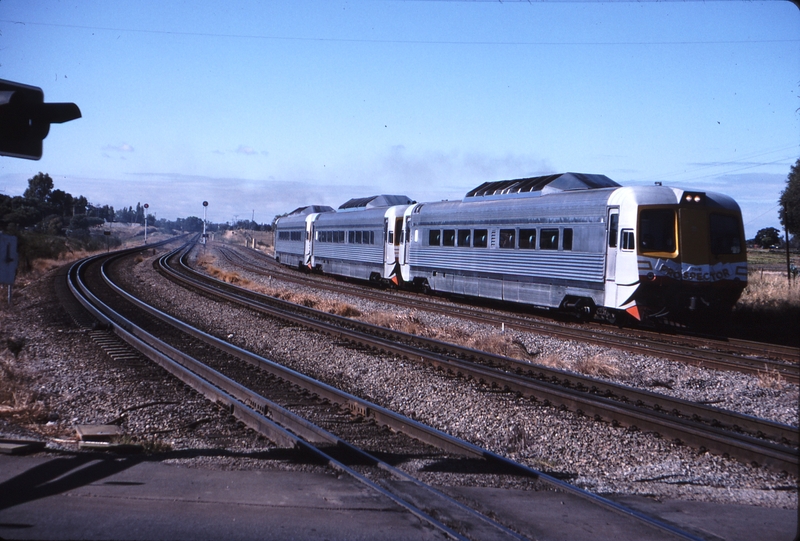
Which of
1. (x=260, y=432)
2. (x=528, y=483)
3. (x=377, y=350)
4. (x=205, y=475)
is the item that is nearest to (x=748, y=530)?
(x=528, y=483)

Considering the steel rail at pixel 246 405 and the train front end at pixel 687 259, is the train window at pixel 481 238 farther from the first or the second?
the steel rail at pixel 246 405

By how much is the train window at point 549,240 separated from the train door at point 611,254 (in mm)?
1811

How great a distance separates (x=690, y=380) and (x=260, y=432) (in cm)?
592

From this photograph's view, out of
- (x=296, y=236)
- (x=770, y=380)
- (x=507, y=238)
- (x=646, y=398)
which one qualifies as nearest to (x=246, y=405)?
(x=646, y=398)

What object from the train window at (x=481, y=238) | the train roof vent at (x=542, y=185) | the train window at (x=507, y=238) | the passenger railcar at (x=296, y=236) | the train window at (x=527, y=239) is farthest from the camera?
the passenger railcar at (x=296, y=236)

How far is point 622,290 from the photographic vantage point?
14.4 meters

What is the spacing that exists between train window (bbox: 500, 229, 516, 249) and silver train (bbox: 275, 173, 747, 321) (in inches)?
1.8

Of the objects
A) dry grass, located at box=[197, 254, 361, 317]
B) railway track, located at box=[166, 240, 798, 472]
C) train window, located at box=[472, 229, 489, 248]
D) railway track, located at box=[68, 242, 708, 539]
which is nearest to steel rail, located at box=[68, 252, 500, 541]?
railway track, located at box=[68, 242, 708, 539]

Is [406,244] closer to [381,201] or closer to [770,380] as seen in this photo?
[381,201]

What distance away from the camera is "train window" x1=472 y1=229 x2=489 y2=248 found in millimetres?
19489

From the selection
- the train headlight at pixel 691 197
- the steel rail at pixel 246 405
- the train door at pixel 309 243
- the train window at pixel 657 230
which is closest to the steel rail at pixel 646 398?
the steel rail at pixel 246 405

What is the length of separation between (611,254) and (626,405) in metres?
7.24

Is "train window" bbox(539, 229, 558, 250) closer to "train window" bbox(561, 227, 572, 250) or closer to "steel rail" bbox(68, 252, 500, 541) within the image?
"train window" bbox(561, 227, 572, 250)

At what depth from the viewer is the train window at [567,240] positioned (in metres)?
16.1
